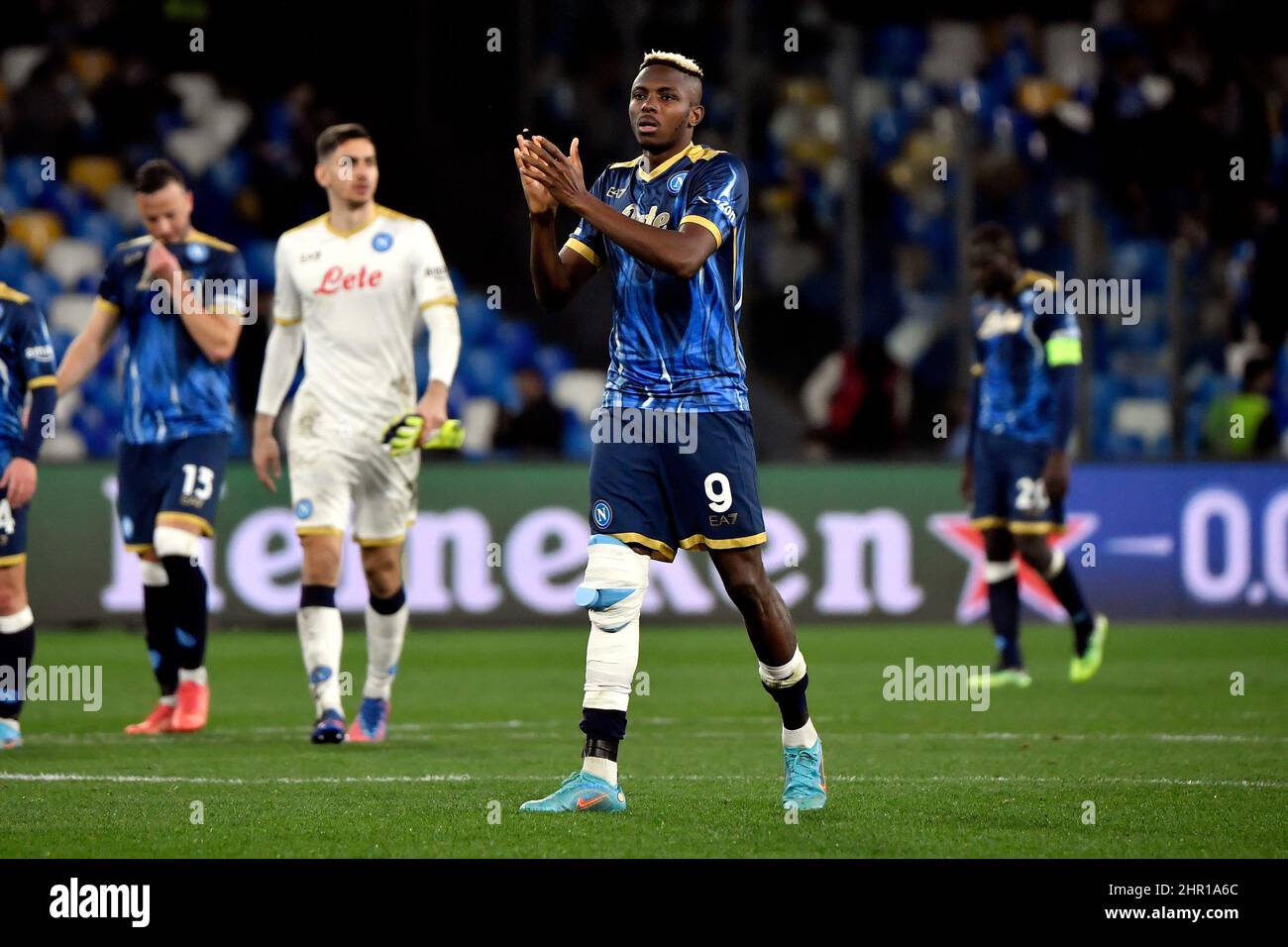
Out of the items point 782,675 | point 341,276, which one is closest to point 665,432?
point 782,675

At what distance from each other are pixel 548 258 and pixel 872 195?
12398 millimetres

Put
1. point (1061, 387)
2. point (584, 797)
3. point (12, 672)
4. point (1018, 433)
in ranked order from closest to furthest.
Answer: point (584, 797), point (12, 672), point (1061, 387), point (1018, 433)

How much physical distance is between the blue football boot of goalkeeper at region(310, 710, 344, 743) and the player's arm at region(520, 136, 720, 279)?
326 centimetres

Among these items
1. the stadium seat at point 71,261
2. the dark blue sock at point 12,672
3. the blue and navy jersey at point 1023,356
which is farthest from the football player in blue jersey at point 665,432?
the stadium seat at point 71,261

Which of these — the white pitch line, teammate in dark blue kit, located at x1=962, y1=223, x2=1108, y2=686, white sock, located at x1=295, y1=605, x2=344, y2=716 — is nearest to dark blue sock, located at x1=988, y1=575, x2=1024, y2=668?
teammate in dark blue kit, located at x1=962, y1=223, x2=1108, y2=686

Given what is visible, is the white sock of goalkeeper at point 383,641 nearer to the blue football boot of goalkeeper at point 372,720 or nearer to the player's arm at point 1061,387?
the blue football boot of goalkeeper at point 372,720

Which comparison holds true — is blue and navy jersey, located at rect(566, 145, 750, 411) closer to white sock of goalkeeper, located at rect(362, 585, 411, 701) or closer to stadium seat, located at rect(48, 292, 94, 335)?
white sock of goalkeeper, located at rect(362, 585, 411, 701)

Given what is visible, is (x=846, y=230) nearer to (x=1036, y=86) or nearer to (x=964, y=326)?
(x=964, y=326)

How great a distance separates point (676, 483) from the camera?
6156mm

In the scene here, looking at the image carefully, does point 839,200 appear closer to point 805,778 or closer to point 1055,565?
point 1055,565

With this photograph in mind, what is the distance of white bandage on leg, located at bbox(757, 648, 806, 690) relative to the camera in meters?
6.25

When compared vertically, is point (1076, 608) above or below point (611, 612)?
below

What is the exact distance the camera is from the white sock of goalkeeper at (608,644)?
19.9 feet

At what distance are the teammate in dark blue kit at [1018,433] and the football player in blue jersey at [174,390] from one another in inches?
176
